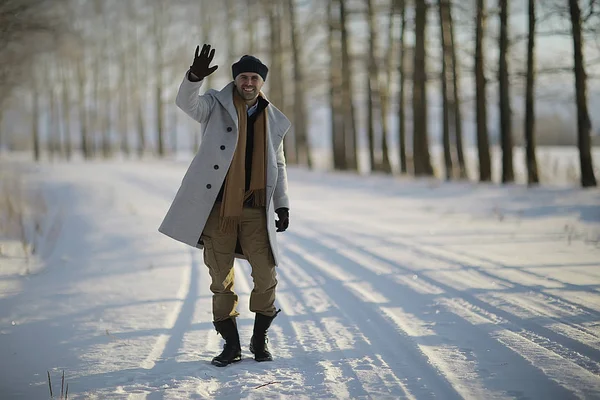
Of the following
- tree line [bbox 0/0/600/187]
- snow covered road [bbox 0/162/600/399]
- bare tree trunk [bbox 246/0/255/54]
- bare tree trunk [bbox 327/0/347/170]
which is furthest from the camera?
bare tree trunk [bbox 246/0/255/54]

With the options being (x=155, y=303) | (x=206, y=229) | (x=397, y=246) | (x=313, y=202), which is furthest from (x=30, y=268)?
(x=313, y=202)

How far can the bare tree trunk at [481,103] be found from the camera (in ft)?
53.2

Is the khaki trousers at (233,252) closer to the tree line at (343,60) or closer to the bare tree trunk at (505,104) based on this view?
the tree line at (343,60)

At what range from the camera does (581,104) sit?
1344 cm

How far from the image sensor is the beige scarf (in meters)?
3.93

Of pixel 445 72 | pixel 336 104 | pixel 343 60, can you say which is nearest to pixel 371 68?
pixel 343 60

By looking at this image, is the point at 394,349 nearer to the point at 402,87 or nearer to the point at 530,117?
the point at 530,117

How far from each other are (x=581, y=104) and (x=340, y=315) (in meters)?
10.9

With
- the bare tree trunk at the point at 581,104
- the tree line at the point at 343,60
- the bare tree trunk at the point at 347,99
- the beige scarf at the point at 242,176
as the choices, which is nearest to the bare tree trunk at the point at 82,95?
the tree line at the point at 343,60

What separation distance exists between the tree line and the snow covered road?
556cm

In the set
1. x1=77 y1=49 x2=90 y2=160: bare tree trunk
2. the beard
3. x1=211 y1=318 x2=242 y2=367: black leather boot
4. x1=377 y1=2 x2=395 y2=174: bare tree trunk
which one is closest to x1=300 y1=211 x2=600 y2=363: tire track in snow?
x1=211 y1=318 x2=242 y2=367: black leather boot

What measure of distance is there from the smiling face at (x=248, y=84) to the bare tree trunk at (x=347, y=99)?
61.0ft

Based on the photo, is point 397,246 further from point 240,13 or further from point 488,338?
point 240,13

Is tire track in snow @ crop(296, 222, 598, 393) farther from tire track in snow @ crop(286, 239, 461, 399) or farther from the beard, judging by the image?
the beard
